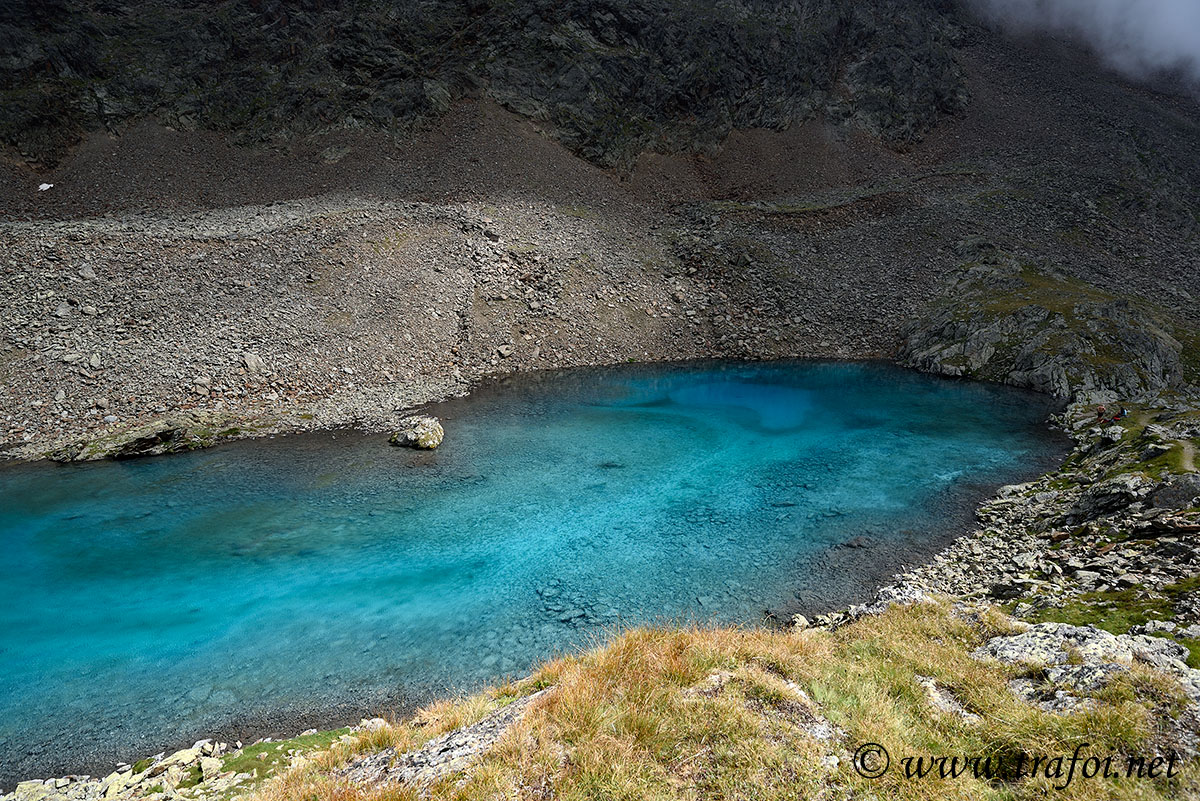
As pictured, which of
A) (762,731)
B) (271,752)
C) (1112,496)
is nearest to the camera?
(762,731)

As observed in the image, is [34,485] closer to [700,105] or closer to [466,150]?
[466,150]

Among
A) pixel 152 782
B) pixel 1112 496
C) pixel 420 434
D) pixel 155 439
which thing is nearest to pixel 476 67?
pixel 420 434

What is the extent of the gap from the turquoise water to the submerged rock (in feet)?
2.78

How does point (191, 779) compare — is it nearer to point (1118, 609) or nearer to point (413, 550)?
point (413, 550)

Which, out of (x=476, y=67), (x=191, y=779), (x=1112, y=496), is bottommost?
(x=191, y=779)

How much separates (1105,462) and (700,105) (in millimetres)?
60265

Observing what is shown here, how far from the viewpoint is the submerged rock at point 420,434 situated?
2728cm

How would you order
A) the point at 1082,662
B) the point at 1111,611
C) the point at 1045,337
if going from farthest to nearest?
the point at 1045,337
the point at 1111,611
the point at 1082,662

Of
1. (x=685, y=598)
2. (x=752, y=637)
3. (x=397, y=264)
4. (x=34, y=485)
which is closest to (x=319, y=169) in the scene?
(x=397, y=264)

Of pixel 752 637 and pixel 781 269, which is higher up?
pixel 781 269

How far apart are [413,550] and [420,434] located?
898cm

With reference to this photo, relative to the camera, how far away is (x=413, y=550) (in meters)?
19.5

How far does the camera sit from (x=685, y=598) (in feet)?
55.0

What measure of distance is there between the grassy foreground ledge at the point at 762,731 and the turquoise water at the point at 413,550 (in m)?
6.02
